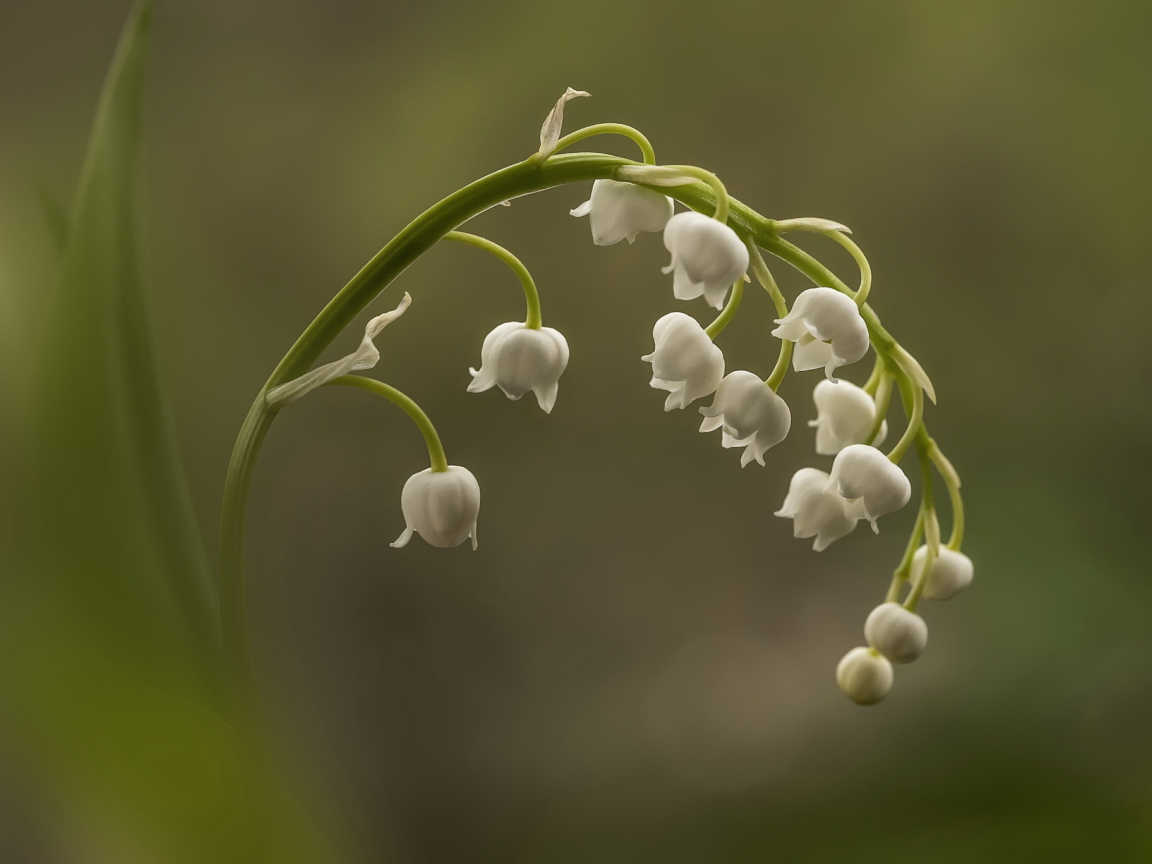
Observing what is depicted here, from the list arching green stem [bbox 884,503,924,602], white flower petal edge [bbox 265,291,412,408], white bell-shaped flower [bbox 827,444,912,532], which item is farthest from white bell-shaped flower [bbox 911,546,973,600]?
white flower petal edge [bbox 265,291,412,408]

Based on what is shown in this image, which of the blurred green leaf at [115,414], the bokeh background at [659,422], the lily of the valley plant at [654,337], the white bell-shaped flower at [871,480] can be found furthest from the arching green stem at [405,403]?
the bokeh background at [659,422]

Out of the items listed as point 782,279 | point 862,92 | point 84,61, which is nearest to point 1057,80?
point 862,92

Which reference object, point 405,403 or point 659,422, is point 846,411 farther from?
point 659,422

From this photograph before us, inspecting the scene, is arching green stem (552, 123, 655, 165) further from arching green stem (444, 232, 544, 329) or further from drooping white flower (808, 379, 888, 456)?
drooping white flower (808, 379, 888, 456)

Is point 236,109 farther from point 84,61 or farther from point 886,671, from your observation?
point 886,671

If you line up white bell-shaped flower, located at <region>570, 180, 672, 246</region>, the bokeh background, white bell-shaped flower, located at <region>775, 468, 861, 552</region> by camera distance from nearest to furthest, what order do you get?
white bell-shaped flower, located at <region>570, 180, 672, 246</region> < white bell-shaped flower, located at <region>775, 468, 861, 552</region> < the bokeh background

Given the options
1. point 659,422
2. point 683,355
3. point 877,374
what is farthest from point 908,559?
point 659,422
